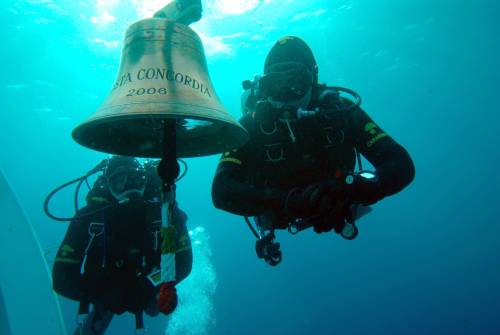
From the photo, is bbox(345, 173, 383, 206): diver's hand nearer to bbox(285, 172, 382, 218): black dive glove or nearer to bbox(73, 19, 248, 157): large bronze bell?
bbox(285, 172, 382, 218): black dive glove

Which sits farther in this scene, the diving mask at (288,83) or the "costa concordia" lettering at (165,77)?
the diving mask at (288,83)

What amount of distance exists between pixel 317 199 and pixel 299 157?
91 cm

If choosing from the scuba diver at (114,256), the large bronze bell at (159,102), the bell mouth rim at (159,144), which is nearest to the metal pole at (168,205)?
the large bronze bell at (159,102)

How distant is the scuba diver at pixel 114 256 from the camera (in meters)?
4.44

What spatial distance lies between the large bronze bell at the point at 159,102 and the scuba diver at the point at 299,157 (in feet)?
1.50

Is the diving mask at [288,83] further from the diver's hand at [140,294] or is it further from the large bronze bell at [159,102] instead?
the diver's hand at [140,294]

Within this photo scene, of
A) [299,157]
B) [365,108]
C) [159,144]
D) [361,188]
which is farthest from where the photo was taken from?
[365,108]

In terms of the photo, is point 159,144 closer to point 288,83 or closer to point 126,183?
point 288,83

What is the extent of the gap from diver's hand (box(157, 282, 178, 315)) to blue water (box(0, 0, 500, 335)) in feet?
40.1

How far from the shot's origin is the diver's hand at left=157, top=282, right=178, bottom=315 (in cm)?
184

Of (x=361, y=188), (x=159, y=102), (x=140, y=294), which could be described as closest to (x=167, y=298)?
(x=159, y=102)

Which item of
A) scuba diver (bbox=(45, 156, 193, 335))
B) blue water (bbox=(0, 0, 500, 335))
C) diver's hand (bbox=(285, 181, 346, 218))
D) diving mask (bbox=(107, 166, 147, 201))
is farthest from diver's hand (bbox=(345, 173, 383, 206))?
blue water (bbox=(0, 0, 500, 335))

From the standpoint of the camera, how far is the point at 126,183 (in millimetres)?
5156

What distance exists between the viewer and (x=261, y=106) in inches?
137
